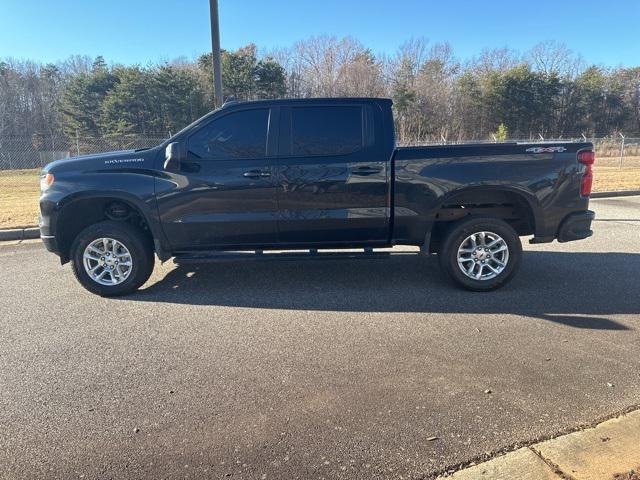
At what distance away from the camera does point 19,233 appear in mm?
8453

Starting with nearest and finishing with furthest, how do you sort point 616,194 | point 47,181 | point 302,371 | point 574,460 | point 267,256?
point 574,460
point 302,371
point 47,181
point 267,256
point 616,194

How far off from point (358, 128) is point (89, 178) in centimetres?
294

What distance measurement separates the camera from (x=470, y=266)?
200 inches

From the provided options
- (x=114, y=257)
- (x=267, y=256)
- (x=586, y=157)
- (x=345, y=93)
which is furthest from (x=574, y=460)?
(x=345, y=93)

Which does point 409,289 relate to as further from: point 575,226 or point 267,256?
point 575,226

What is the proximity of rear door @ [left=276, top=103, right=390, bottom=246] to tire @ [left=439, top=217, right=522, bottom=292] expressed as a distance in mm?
768

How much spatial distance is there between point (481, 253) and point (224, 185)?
2888mm

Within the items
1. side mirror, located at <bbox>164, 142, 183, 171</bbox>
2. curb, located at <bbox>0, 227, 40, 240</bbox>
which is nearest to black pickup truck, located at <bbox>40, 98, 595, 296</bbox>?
side mirror, located at <bbox>164, 142, 183, 171</bbox>

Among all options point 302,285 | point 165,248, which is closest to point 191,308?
point 165,248

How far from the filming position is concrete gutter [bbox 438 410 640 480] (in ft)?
7.45

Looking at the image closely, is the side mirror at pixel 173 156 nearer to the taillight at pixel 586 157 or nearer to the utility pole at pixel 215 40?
the taillight at pixel 586 157

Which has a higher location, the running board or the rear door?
the rear door

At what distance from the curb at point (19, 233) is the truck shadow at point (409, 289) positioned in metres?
4.16

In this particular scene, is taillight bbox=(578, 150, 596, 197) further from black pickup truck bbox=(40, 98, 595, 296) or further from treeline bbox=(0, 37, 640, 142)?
treeline bbox=(0, 37, 640, 142)
